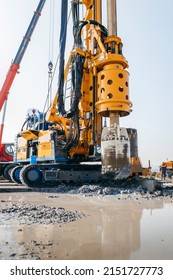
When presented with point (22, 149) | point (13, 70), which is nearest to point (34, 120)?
point (22, 149)

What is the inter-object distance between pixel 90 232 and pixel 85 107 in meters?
7.44

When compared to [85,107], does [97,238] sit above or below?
below

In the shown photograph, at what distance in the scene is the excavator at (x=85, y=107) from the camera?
910cm

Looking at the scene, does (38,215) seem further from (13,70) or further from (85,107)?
(13,70)

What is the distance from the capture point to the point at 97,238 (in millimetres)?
3434

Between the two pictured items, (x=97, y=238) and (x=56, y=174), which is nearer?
(x=97, y=238)

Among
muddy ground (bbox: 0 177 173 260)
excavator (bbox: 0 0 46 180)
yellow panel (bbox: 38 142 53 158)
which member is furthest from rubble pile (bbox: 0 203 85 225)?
excavator (bbox: 0 0 46 180)

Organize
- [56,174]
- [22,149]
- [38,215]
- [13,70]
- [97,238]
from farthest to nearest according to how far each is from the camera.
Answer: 1. [13,70]
2. [22,149]
3. [56,174]
4. [38,215]
5. [97,238]

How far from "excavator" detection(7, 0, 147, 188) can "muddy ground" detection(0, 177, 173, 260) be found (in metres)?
3.80

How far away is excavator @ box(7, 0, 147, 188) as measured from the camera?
29.9 ft

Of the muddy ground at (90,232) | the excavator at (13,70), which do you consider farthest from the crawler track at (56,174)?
the excavator at (13,70)

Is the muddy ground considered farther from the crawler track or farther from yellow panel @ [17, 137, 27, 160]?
yellow panel @ [17, 137, 27, 160]

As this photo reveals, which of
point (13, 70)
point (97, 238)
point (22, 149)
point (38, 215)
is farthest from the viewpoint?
point (13, 70)

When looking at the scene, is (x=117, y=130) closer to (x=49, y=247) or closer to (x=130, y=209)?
(x=130, y=209)
